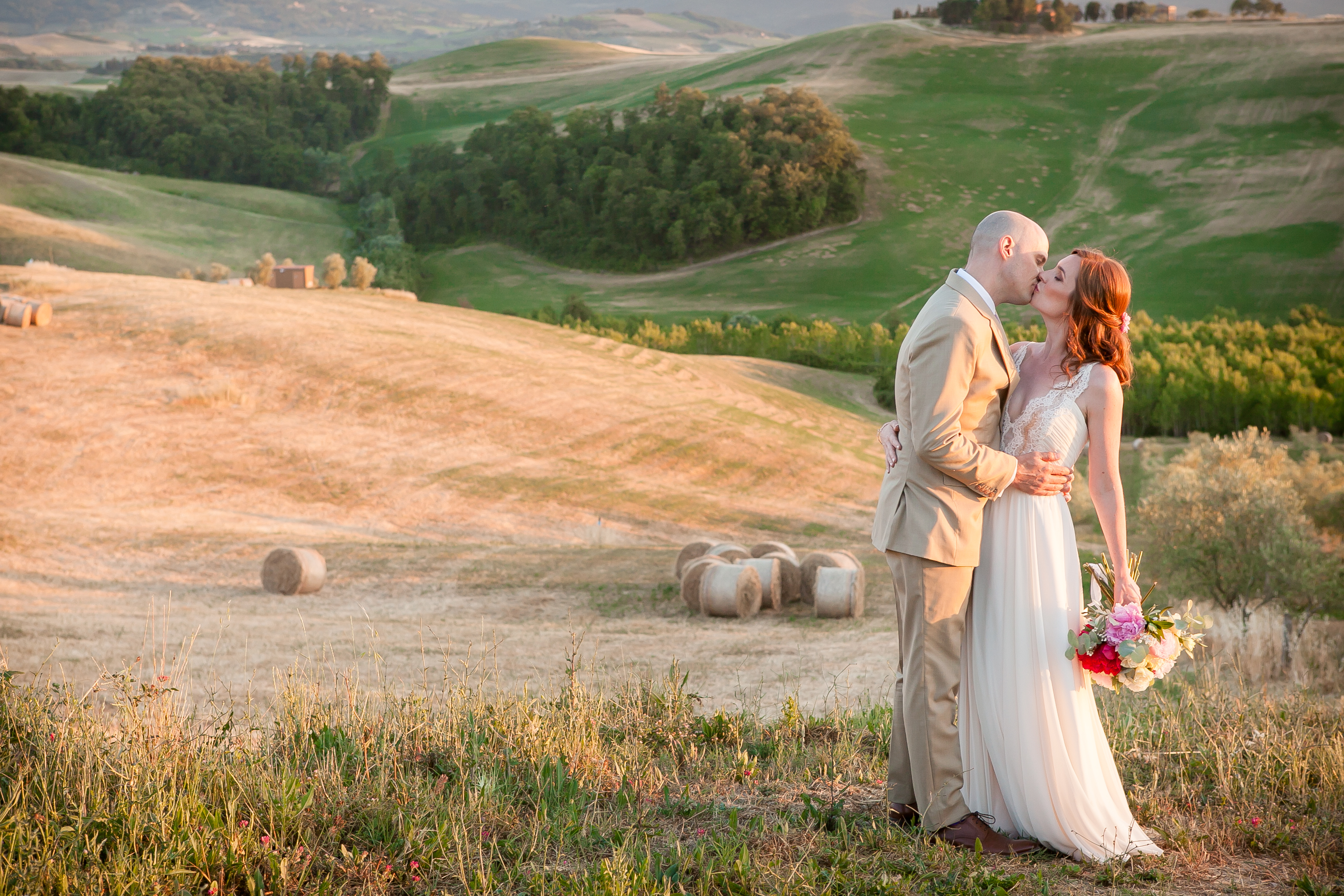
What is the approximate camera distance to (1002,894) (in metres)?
3.57

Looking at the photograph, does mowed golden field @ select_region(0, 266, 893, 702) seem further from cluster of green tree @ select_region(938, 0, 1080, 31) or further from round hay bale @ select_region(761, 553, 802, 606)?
cluster of green tree @ select_region(938, 0, 1080, 31)

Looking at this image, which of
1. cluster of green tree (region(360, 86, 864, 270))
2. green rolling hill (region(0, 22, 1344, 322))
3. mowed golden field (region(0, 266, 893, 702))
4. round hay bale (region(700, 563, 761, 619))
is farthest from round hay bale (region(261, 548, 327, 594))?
cluster of green tree (region(360, 86, 864, 270))

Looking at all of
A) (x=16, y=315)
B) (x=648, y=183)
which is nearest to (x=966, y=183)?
(x=648, y=183)

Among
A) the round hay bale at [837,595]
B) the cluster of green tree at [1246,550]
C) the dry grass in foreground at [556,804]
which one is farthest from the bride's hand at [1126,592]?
the cluster of green tree at [1246,550]

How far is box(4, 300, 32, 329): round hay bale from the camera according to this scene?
23391 millimetres

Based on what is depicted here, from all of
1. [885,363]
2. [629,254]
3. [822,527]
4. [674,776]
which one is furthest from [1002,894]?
[629,254]

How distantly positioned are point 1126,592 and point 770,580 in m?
9.82

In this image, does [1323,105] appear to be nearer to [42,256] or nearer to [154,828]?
[42,256]

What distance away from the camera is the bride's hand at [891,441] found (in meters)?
4.07

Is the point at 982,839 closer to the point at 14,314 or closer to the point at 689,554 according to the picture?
the point at 689,554

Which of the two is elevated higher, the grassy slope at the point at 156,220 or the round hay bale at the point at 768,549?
the grassy slope at the point at 156,220

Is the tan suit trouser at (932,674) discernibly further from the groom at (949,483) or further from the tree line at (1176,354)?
the tree line at (1176,354)

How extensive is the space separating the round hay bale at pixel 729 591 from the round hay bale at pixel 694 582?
0.34ft

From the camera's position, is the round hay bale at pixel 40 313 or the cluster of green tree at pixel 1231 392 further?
the cluster of green tree at pixel 1231 392
